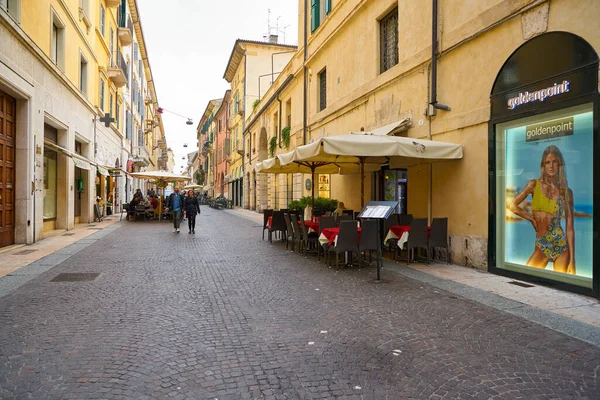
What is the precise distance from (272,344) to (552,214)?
15.7 ft

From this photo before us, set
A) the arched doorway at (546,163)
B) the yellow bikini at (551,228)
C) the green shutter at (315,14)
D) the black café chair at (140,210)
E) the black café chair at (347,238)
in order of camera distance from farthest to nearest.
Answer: the black café chair at (140,210) < the green shutter at (315,14) < the black café chair at (347,238) < the yellow bikini at (551,228) < the arched doorway at (546,163)

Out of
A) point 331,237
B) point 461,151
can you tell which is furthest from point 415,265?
point 461,151

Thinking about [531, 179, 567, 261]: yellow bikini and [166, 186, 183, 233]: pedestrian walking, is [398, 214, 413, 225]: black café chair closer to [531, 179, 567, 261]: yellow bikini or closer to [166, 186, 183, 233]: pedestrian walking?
[531, 179, 567, 261]: yellow bikini

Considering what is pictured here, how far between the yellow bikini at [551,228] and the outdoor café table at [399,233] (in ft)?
7.32

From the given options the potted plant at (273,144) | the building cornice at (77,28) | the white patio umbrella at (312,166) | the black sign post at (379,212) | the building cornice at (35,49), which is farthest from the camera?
the potted plant at (273,144)

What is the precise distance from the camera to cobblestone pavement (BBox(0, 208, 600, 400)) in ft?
9.74

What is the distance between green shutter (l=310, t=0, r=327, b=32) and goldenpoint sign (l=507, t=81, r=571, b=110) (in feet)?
36.6

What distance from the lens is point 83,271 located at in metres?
7.19

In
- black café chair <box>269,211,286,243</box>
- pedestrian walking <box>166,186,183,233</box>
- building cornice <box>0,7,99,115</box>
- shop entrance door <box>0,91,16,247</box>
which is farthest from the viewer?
pedestrian walking <box>166,186,183,233</box>

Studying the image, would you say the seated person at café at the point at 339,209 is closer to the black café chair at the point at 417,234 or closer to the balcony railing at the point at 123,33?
the black café chair at the point at 417,234

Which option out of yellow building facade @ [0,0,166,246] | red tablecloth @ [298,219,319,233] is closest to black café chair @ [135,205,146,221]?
yellow building facade @ [0,0,166,246]

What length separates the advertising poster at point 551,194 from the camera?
223 inches

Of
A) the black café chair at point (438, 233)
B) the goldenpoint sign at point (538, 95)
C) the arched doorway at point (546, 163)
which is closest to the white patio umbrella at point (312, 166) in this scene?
the black café chair at point (438, 233)

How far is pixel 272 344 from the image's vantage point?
378 centimetres
